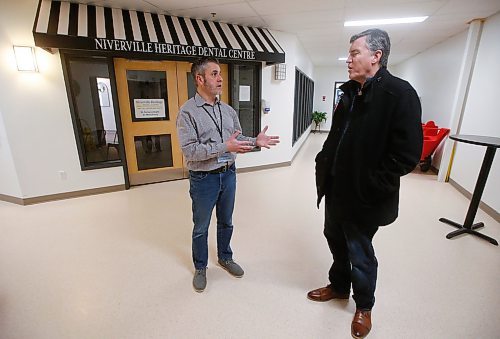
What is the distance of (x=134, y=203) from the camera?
3.64 meters

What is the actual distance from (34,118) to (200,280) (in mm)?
3238

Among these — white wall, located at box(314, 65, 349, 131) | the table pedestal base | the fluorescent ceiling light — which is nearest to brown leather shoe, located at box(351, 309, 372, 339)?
the table pedestal base

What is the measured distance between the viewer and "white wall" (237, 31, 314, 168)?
506 cm

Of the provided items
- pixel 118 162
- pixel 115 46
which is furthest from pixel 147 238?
pixel 115 46

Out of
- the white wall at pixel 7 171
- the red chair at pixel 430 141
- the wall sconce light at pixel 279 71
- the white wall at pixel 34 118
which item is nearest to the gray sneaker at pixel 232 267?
the white wall at pixel 34 118

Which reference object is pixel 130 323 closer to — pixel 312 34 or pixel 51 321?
pixel 51 321

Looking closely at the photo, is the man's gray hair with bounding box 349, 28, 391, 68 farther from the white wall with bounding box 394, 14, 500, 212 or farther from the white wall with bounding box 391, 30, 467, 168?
the white wall with bounding box 391, 30, 467, 168

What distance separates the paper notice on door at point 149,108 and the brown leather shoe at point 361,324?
13.1 feet

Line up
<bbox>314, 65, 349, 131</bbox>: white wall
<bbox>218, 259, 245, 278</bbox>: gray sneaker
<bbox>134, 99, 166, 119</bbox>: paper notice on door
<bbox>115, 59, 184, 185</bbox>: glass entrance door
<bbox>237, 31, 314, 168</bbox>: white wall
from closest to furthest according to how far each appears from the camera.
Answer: <bbox>218, 259, 245, 278</bbox>: gray sneaker, <bbox>115, 59, 184, 185</bbox>: glass entrance door, <bbox>134, 99, 166, 119</bbox>: paper notice on door, <bbox>237, 31, 314, 168</bbox>: white wall, <bbox>314, 65, 349, 131</bbox>: white wall

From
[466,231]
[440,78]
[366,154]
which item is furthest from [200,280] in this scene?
[440,78]

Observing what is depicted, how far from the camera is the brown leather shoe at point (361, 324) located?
5.28ft

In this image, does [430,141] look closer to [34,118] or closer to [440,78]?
[440,78]

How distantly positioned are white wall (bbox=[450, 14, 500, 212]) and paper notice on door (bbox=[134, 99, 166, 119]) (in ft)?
15.8

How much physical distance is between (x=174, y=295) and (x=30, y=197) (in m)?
3.02
